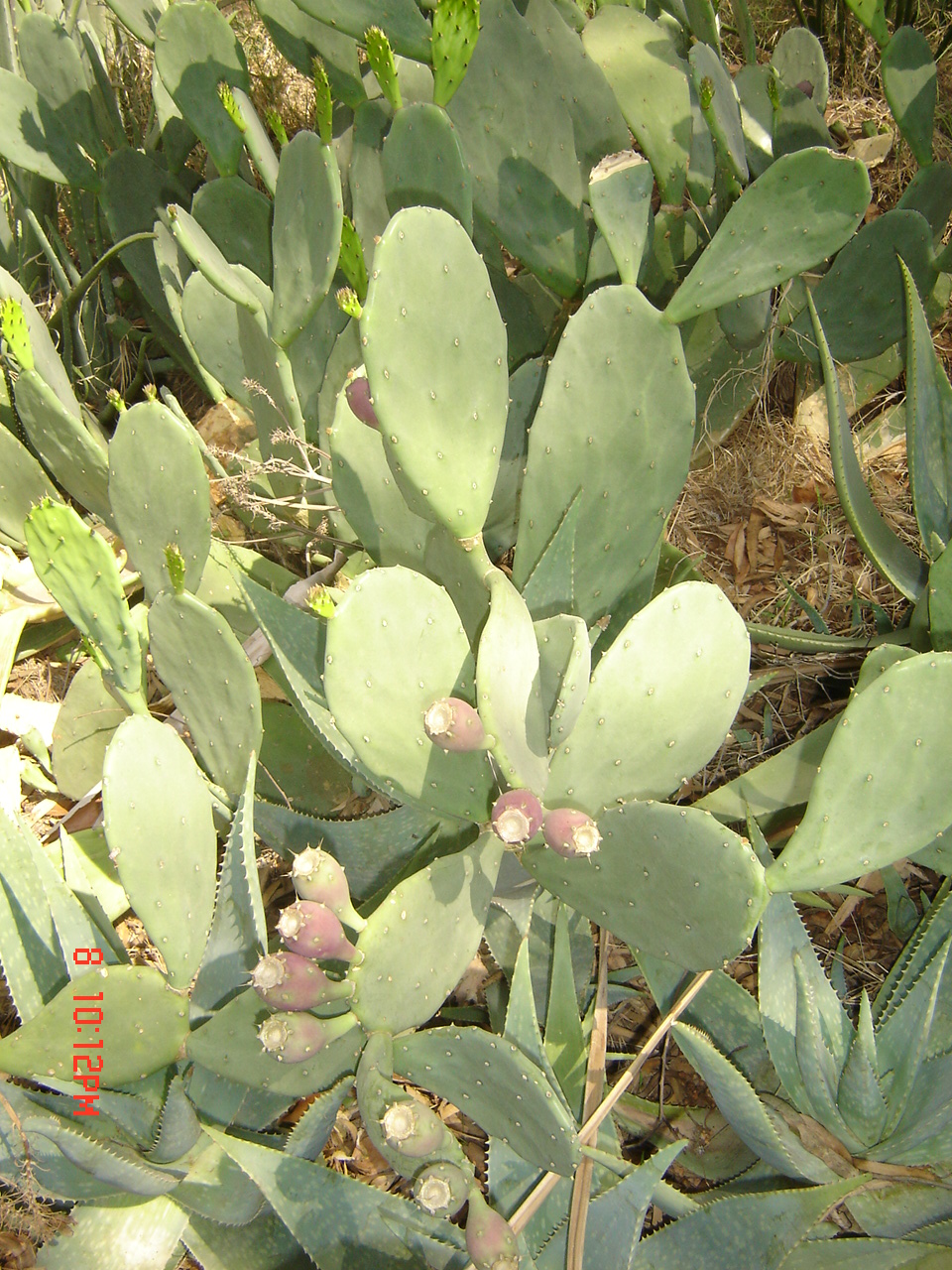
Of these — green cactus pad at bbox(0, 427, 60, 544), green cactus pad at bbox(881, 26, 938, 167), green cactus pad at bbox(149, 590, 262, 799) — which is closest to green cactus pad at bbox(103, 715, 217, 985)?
green cactus pad at bbox(149, 590, 262, 799)

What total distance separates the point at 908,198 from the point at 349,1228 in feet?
5.71

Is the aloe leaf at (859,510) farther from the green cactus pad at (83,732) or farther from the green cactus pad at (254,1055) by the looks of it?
the green cactus pad at (83,732)

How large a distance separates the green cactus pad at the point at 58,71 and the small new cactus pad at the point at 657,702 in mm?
1544

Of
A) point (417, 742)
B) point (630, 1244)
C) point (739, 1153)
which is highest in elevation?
point (417, 742)

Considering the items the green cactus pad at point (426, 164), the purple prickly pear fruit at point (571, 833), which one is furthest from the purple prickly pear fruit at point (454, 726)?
the green cactus pad at point (426, 164)

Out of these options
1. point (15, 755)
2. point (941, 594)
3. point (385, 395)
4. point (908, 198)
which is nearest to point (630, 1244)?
point (941, 594)

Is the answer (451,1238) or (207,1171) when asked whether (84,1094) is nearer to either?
(207,1171)

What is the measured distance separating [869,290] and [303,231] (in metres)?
0.93

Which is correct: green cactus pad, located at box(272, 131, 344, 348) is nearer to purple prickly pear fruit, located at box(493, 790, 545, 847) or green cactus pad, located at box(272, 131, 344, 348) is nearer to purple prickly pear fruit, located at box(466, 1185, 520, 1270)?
purple prickly pear fruit, located at box(493, 790, 545, 847)

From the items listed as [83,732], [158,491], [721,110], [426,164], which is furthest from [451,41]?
[83,732]

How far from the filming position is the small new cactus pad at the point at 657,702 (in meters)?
0.98

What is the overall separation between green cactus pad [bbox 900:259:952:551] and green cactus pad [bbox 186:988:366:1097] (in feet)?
3.08

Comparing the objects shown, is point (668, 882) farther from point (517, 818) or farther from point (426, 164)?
point (426, 164)

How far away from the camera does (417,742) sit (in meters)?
1.00
